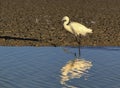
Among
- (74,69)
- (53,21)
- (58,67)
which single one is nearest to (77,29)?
(58,67)

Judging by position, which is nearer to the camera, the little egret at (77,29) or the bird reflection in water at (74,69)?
the bird reflection in water at (74,69)

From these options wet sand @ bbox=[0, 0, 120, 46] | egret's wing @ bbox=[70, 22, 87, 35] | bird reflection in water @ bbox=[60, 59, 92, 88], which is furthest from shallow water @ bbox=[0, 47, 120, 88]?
wet sand @ bbox=[0, 0, 120, 46]

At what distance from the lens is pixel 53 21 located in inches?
987

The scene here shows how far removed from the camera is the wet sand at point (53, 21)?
776 inches

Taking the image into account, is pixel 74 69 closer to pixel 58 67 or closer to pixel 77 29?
pixel 58 67

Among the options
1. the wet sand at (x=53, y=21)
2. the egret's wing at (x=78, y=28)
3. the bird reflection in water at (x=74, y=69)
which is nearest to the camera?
the bird reflection in water at (x=74, y=69)

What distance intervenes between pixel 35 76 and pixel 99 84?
1933mm

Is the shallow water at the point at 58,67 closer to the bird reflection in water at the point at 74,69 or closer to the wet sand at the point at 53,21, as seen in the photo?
the bird reflection in water at the point at 74,69

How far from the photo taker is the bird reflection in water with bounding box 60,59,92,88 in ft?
44.6

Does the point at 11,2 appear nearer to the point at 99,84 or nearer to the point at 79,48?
the point at 79,48

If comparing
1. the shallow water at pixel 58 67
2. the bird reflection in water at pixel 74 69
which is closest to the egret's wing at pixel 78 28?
the shallow water at pixel 58 67

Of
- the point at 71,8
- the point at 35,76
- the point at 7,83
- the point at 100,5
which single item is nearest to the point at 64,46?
the point at 35,76

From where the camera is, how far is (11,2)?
33.7 meters

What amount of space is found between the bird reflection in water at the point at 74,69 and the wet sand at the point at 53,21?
11.2 feet
